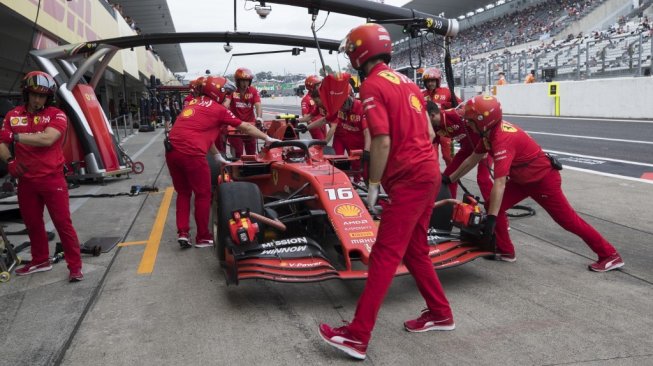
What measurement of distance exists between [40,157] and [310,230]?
8.15ft

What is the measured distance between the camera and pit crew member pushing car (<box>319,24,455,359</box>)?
10.5 ft

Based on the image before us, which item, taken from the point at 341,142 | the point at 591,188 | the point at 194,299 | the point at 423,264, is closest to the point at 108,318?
the point at 194,299

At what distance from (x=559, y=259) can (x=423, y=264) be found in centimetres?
209

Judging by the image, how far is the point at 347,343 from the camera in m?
3.20

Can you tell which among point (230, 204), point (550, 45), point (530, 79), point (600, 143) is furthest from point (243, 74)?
point (550, 45)

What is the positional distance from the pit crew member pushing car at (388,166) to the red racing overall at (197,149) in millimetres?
2793

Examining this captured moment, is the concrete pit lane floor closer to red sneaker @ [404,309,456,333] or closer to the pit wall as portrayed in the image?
red sneaker @ [404,309,456,333]

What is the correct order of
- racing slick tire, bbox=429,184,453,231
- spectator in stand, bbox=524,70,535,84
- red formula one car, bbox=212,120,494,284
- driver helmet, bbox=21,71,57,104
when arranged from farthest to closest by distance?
spectator in stand, bbox=524,70,535,84 < racing slick tire, bbox=429,184,453,231 < driver helmet, bbox=21,71,57,104 < red formula one car, bbox=212,120,494,284

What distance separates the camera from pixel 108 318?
155 inches

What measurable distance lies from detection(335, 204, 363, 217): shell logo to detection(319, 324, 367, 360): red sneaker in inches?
52.3

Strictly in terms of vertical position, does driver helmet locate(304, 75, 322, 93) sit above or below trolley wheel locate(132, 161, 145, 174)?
above

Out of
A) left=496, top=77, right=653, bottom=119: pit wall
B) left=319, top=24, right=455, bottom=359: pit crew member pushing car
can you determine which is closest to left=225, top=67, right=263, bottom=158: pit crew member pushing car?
left=319, top=24, right=455, bottom=359: pit crew member pushing car

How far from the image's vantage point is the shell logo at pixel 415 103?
3.32 metres

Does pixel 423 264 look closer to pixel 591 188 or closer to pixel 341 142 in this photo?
pixel 341 142
